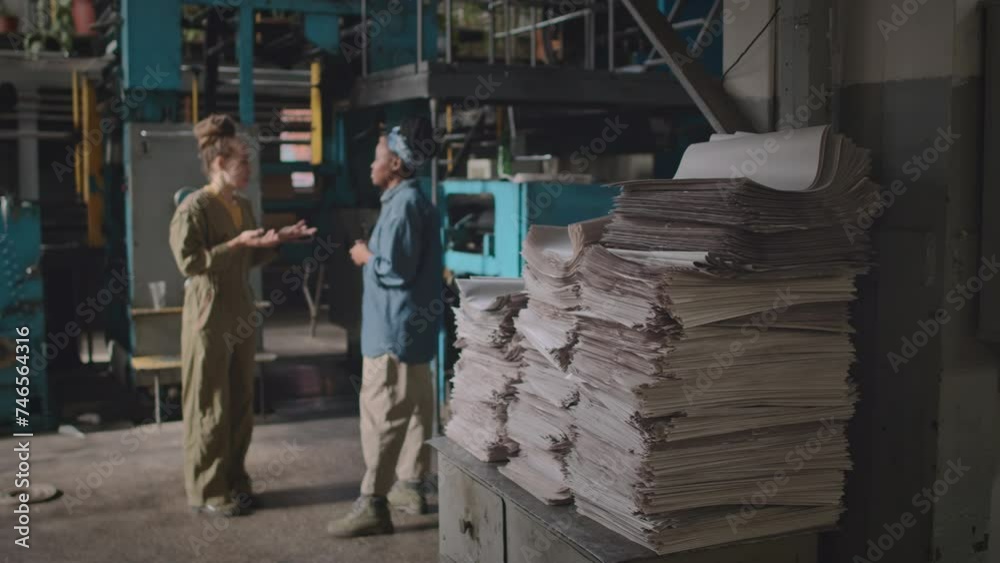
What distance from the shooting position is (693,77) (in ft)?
7.72

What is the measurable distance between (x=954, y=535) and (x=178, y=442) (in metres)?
4.28

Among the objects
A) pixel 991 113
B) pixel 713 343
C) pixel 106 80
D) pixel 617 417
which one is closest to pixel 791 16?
pixel 991 113

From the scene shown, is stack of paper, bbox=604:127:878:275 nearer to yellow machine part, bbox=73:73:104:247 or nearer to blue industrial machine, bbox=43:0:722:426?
blue industrial machine, bbox=43:0:722:426

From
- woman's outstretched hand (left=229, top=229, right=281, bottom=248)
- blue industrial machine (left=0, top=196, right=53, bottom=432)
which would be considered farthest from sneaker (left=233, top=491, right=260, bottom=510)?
blue industrial machine (left=0, top=196, right=53, bottom=432)

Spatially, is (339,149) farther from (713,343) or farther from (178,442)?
(713,343)

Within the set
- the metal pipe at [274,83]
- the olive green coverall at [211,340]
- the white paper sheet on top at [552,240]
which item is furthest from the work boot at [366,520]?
the metal pipe at [274,83]

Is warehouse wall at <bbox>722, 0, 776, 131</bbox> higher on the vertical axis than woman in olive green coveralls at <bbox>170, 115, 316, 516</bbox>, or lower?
higher

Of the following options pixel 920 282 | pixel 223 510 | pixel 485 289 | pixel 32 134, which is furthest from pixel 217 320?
pixel 32 134

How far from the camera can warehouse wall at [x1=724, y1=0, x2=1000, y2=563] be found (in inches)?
76.2

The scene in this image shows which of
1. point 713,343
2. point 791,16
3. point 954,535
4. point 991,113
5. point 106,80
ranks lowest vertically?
point 954,535

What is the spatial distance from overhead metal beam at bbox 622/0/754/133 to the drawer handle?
1.18 metres

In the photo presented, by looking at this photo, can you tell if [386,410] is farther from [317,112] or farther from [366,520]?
[317,112]

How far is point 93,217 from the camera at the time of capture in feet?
23.0

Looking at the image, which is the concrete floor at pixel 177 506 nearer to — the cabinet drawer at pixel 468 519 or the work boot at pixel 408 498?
the work boot at pixel 408 498
